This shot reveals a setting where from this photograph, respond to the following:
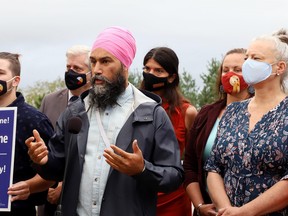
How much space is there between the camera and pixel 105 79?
5.38 metres

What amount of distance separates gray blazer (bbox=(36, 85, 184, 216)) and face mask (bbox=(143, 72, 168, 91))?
1479mm

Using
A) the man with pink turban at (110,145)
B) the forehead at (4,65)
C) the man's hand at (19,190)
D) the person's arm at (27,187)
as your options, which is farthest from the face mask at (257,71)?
the forehead at (4,65)

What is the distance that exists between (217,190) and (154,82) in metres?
1.75

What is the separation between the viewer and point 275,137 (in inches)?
205

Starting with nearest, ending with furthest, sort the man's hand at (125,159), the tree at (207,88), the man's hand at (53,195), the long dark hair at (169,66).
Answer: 1. the man's hand at (125,159)
2. the man's hand at (53,195)
3. the long dark hair at (169,66)
4. the tree at (207,88)

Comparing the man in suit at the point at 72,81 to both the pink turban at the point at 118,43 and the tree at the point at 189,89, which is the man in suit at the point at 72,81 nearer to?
the pink turban at the point at 118,43

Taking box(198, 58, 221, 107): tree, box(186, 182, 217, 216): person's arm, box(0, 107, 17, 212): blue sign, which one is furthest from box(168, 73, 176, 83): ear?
box(198, 58, 221, 107): tree

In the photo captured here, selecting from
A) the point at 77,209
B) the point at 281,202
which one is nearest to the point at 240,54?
the point at 281,202

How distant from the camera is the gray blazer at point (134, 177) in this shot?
16.8 ft

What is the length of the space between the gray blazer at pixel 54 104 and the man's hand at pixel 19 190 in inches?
65.4

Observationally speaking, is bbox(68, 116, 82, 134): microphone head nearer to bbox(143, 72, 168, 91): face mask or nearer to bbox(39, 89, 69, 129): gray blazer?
bbox(143, 72, 168, 91): face mask

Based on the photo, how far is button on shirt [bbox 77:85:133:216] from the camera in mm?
5172

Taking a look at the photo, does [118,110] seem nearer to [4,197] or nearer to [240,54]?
[4,197]

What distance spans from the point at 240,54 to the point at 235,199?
5.44 ft
